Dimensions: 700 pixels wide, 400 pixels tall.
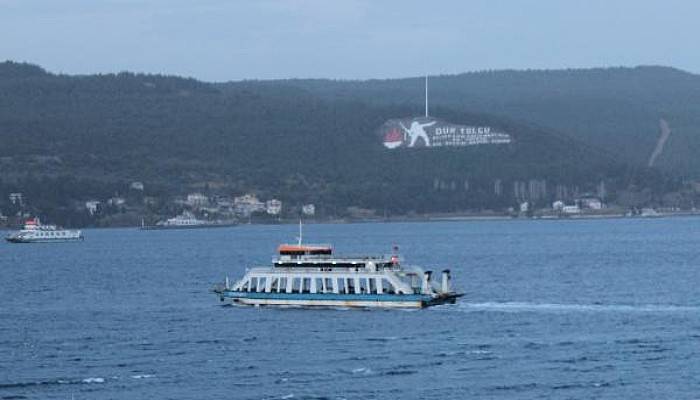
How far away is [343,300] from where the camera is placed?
3098 inches

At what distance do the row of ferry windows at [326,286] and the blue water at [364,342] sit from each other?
1600 mm

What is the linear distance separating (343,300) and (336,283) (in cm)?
128

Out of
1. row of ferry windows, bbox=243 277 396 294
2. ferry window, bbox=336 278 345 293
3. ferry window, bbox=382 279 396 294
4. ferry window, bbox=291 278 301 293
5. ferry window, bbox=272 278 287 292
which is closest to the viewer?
ferry window, bbox=382 279 396 294

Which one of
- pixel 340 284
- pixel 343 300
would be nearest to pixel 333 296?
pixel 343 300

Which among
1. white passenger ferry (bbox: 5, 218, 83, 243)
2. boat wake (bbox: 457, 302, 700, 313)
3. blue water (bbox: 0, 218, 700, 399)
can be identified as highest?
white passenger ferry (bbox: 5, 218, 83, 243)

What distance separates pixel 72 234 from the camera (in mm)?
198875

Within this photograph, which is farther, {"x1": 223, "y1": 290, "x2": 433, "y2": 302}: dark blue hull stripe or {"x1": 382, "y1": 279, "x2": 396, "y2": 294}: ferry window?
{"x1": 382, "y1": 279, "x2": 396, "y2": 294}: ferry window

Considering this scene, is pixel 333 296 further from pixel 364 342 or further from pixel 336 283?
pixel 364 342

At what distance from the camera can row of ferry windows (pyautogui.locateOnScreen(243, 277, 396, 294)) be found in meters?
79.0

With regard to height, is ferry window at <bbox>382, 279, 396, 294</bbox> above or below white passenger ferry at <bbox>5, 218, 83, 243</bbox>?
below

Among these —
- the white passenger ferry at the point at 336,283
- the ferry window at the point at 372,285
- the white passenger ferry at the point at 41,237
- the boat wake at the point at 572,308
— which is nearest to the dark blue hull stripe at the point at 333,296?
the white passenger ferry at the point at 336,283

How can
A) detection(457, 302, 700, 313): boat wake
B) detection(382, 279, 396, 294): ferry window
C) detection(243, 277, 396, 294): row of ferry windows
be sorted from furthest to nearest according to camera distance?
detection(243, 277, 396, 294): row of ferry windows
detection(382, 279, 396, 294): ferry window
detection(457, 302, 700, 313): boat wake

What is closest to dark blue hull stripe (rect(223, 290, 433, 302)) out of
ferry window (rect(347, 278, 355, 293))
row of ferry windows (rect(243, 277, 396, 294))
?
row of ferry windows (rect(243, 277, 396, 294))

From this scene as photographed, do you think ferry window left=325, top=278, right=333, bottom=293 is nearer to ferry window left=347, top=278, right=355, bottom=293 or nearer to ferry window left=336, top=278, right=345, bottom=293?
ferry window left=336, top=278, right=345, bottom=293
